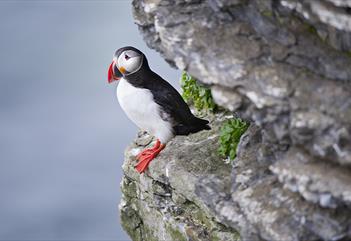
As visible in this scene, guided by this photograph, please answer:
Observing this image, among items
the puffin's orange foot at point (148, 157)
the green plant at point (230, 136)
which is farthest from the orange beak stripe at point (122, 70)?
the green plant at point (230, 136)

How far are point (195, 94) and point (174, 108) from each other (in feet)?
4.86

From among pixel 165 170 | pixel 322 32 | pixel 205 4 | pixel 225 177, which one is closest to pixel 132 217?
pixel 165 170

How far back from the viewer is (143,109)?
33.8 ft

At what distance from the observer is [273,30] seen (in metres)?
7.57

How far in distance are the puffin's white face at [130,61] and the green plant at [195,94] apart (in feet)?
3.97

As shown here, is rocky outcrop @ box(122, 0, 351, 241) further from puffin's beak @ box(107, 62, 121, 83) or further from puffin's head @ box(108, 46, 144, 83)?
puffin's beak @ box(107, 62, 121, 83)

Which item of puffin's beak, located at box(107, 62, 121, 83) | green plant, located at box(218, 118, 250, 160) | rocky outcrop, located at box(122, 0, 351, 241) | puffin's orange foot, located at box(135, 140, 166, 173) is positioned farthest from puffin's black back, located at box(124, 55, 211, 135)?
rocky outcrop, located at box(122, 0, 351, 241)

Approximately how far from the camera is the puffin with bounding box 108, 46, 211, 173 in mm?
10258

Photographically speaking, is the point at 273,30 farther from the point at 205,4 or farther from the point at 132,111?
the point at 132,111

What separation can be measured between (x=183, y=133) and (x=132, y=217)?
5.79 ft

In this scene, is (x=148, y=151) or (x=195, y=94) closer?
(x=148, y=151)

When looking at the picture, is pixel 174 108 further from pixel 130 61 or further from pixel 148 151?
pixel 148 151

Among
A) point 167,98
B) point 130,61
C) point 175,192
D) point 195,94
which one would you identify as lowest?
point 175,192

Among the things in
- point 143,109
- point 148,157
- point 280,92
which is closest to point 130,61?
point 143,109
